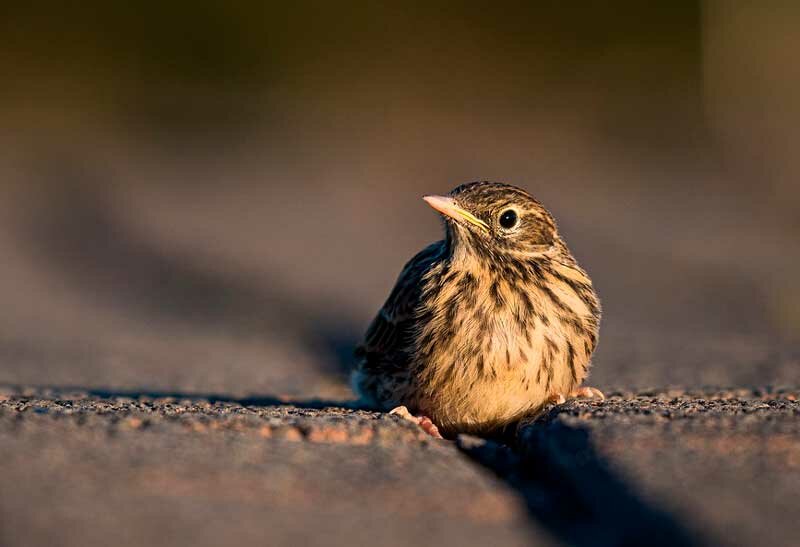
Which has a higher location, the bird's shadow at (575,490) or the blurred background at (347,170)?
the blurred background at (347,170)

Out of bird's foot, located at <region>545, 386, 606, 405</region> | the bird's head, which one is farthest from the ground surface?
the bird's head

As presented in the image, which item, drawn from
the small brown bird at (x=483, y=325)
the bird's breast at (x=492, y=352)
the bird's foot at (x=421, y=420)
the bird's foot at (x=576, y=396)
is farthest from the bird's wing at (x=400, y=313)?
the bird's foot at (x=576, y=396)

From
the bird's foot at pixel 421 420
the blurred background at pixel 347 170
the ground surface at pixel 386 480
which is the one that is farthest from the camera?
the blurred background at pixel 347 170

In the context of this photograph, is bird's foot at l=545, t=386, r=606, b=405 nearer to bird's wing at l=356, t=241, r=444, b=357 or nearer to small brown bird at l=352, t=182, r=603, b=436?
small brown bird at l=352, t=182, r=603, b=436

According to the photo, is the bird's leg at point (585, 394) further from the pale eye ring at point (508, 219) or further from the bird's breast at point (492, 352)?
the pale eye ring at point (508, 219)

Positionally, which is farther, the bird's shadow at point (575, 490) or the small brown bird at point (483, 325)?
the small brown bird at point (483, 325)

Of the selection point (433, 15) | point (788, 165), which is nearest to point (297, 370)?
point (788, 165)

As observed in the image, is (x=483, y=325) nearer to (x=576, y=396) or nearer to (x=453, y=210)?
(x=576, y=396)

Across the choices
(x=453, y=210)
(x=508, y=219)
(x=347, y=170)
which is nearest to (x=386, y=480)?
(x=453, y=210)
